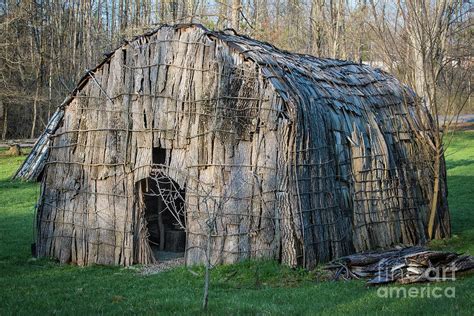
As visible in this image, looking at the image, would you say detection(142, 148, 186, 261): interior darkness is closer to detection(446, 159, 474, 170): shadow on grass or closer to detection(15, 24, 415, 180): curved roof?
detection(15, 24, 415, 180): curved roof

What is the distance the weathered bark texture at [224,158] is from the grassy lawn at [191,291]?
0.58 meters

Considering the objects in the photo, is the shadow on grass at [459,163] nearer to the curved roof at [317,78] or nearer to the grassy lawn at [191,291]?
the curved roof at [317,78]

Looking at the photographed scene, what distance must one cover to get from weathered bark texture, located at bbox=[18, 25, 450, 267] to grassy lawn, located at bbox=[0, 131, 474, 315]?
1.92ft

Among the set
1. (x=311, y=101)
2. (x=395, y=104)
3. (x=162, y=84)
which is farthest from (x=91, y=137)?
(x=395, y=104)

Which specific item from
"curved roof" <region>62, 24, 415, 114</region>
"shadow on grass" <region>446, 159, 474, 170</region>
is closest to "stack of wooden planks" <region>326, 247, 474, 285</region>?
"curved roof" <region>62, 24, 415, 114</region>

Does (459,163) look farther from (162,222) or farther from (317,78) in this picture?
(162,222)

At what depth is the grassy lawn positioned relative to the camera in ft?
27.6

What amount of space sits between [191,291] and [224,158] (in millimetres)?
2941

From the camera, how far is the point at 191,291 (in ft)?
32.9

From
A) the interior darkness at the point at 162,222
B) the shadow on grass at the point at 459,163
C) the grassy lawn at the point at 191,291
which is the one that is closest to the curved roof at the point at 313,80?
the interior darkness at the point at 162,222

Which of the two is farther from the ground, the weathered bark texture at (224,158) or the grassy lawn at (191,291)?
the weathered bark texture at (224,158)

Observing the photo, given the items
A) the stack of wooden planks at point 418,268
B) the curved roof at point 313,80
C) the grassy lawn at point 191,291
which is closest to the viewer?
the grassy lawn at point 191,291

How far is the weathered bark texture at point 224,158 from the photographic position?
38.8ft

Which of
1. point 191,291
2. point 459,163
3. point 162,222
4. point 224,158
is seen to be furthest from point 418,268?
point 459,163
